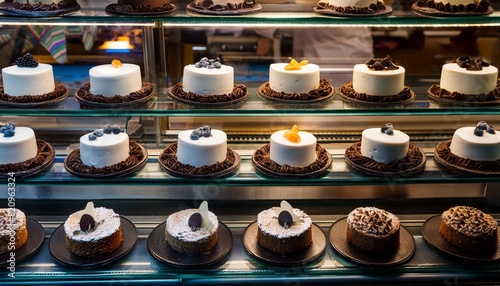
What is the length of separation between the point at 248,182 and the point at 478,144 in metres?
1.31

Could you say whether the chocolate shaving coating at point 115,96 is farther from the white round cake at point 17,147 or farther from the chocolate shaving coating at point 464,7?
the chocolate shaving coating at point 464,7

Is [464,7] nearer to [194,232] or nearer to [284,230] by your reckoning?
[284,230]

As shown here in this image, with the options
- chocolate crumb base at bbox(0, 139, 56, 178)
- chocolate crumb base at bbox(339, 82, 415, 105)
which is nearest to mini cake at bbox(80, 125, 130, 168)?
chocolate crumb base at bbox(0, 139, 56, 178)

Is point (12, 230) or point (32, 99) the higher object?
point (32, 99)

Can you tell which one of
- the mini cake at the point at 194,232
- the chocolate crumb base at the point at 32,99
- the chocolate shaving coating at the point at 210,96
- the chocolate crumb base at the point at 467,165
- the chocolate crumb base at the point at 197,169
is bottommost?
the mini cake at the point at 194,232

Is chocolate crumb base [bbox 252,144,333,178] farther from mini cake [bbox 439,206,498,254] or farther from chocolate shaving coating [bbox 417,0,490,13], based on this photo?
chocolate shaving coating [bbox 417,0,490,13]

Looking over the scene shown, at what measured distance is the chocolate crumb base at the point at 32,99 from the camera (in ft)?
9.61

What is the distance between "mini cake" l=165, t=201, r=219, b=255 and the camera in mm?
3062

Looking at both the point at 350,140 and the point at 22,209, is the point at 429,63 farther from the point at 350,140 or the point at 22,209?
the point at 22,209

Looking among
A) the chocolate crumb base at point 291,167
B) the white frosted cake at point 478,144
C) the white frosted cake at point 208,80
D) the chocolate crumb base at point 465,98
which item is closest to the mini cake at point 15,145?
the white frosted cake at point 208,80

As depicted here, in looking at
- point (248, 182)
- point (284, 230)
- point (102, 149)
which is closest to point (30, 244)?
point (102, 149)

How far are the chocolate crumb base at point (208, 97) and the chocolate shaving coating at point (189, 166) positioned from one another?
0.35 metres

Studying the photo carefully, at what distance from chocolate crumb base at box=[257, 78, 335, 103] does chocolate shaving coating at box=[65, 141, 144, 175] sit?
2.62 ft

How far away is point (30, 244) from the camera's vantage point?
10.4ft
